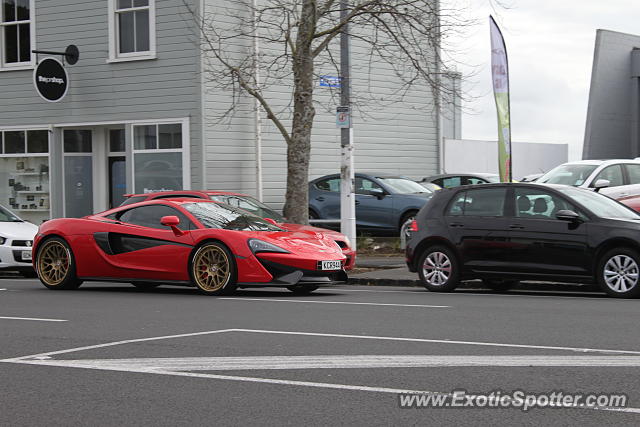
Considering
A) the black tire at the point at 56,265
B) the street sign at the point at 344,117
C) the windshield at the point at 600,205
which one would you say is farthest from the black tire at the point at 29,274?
the windshield at the point at 600,205

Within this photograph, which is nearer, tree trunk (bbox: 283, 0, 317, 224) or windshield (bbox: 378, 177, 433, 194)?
tree trunk (bbox: 283, 0, 317, 224)

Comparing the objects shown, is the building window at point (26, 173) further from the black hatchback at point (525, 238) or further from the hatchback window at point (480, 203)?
the hatchback window at point (480, 203)

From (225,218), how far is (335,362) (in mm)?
7148

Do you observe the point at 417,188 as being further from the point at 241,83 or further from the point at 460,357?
the point at 460,357

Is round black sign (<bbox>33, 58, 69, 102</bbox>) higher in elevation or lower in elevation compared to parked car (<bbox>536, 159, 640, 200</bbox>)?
higher

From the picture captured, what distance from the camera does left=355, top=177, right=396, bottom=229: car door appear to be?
75.6ft

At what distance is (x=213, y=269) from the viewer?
1386cm

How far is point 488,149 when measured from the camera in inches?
1582

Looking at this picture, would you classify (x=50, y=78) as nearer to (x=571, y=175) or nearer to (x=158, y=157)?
(x=158, y=157)

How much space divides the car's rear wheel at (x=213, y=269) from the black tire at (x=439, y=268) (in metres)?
2.88

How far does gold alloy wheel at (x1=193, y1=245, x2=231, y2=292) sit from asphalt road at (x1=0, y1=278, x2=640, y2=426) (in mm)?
1183

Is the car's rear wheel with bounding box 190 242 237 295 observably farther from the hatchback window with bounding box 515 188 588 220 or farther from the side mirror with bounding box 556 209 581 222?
the side mirror with bounding box 556 209 581 222

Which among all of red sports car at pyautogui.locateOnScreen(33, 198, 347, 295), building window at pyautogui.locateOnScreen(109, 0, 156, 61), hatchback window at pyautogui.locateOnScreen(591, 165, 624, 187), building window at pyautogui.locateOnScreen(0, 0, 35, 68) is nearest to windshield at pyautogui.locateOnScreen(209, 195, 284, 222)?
red sports car at pyautogui.locateOnScreen(33, 198, 347, 295)

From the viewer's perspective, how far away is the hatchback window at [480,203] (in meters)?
14.5
